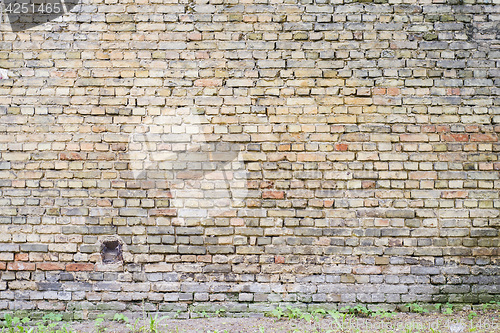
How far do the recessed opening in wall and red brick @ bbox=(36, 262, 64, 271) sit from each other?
0.38 m

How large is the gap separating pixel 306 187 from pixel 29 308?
2.70m

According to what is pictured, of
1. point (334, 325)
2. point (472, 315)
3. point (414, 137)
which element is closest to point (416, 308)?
point (472, 315)

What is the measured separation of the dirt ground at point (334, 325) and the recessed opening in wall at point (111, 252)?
0.53 m

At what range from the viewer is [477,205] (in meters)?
3.22

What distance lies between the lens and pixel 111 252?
3.22m

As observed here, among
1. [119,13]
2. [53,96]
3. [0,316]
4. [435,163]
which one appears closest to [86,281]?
[0,316]

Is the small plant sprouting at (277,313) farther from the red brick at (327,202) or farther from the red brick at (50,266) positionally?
the red brick at (50,266)

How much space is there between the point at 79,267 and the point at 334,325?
7.54ft

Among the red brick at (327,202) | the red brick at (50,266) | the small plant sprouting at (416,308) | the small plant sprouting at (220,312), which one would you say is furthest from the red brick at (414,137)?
the red brick at (50,266)

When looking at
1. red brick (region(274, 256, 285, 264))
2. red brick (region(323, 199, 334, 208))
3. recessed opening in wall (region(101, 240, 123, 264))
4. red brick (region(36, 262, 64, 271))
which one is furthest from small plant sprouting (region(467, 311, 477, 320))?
red brick (region(36, 262, 64, 271))

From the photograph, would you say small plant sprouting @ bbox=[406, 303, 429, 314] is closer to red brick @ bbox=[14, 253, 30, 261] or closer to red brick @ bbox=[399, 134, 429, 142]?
red brick @ bbox=[399, 134, 429, 142]

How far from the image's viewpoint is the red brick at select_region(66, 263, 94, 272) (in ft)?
10.5

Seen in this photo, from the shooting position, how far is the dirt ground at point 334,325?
2.97 meters

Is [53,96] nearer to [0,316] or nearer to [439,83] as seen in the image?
[0,316]
